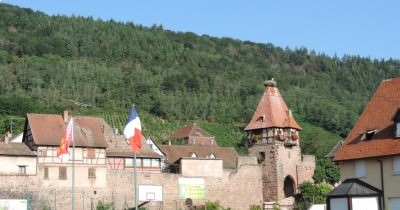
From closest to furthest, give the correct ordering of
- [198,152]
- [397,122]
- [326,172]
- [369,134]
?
1. [397,122]
2. [369,134]
3. [326,172]
4. [198,152]

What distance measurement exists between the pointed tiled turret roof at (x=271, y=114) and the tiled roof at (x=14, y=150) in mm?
20590

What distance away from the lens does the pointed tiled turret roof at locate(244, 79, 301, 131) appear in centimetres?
6769

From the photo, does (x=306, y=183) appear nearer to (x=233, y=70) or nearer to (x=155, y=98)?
(x=155, y=98)

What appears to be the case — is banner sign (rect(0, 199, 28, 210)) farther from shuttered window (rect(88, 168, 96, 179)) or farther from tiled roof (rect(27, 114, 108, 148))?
shuttered window (rect(88, 168, 96, 179))

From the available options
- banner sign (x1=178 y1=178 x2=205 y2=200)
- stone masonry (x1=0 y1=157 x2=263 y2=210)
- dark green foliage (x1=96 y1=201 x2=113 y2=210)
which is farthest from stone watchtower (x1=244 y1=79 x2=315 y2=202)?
dark green foliage (x1=96 y1=201 x2=113 y2=210)

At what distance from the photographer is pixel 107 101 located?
11356 cm

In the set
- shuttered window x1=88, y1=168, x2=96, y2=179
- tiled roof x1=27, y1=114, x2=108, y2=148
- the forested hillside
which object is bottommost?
shuttered window x1=88, y1=168, x2=96, y2=179

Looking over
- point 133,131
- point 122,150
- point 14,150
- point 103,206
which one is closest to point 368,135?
point 133,131

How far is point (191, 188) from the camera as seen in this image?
202 feet

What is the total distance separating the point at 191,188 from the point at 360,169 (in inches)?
829

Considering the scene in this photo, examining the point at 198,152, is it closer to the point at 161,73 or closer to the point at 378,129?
the point at 378,129

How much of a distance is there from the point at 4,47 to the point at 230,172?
84.0 metres

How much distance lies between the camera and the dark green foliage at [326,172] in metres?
68.6

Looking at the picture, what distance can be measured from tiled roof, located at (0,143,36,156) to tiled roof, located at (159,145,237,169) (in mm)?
17581
